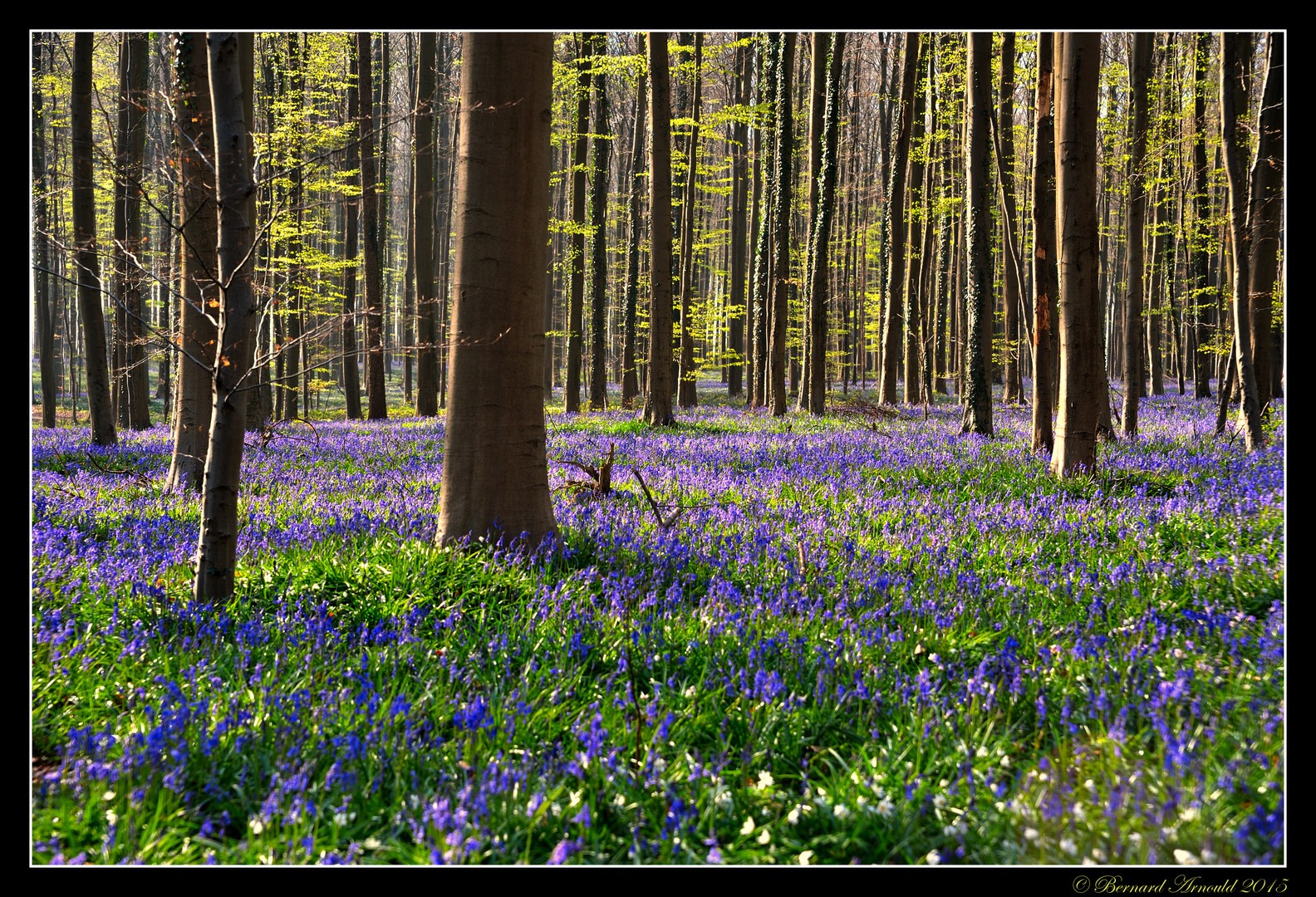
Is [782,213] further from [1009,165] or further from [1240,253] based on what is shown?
[1240,253]

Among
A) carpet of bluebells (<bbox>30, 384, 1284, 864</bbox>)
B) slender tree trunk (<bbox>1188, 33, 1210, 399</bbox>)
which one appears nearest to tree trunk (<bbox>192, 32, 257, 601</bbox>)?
carpet of bluebells (<bbox>30, 384, 1284, 864</bbox>)

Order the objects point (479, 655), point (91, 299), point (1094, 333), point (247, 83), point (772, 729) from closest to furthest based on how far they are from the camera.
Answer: point (772, 729), point (479, 655), point (1094, 333), point (247, 83), point (91, 299)

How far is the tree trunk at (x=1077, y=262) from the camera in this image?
680cm

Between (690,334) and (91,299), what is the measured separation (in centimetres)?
1459

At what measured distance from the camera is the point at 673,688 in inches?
125

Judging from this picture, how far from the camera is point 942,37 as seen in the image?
1744 centimetres

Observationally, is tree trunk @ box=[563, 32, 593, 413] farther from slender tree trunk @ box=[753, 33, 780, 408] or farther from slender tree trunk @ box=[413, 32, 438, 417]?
slender tree trunk @ box=[753, 33, 780, 408]

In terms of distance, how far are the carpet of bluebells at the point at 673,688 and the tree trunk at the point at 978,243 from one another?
5.69 metres

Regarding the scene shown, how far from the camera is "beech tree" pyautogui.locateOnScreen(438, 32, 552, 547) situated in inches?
176

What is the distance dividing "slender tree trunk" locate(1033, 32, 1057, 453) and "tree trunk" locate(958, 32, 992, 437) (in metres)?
1.49

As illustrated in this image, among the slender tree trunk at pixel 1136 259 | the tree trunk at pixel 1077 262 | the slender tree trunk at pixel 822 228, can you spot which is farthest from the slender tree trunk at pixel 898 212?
the tree trunk at pixel 1077 262

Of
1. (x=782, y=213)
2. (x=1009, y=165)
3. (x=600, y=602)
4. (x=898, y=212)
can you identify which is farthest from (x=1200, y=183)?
(x=600, y=602)
